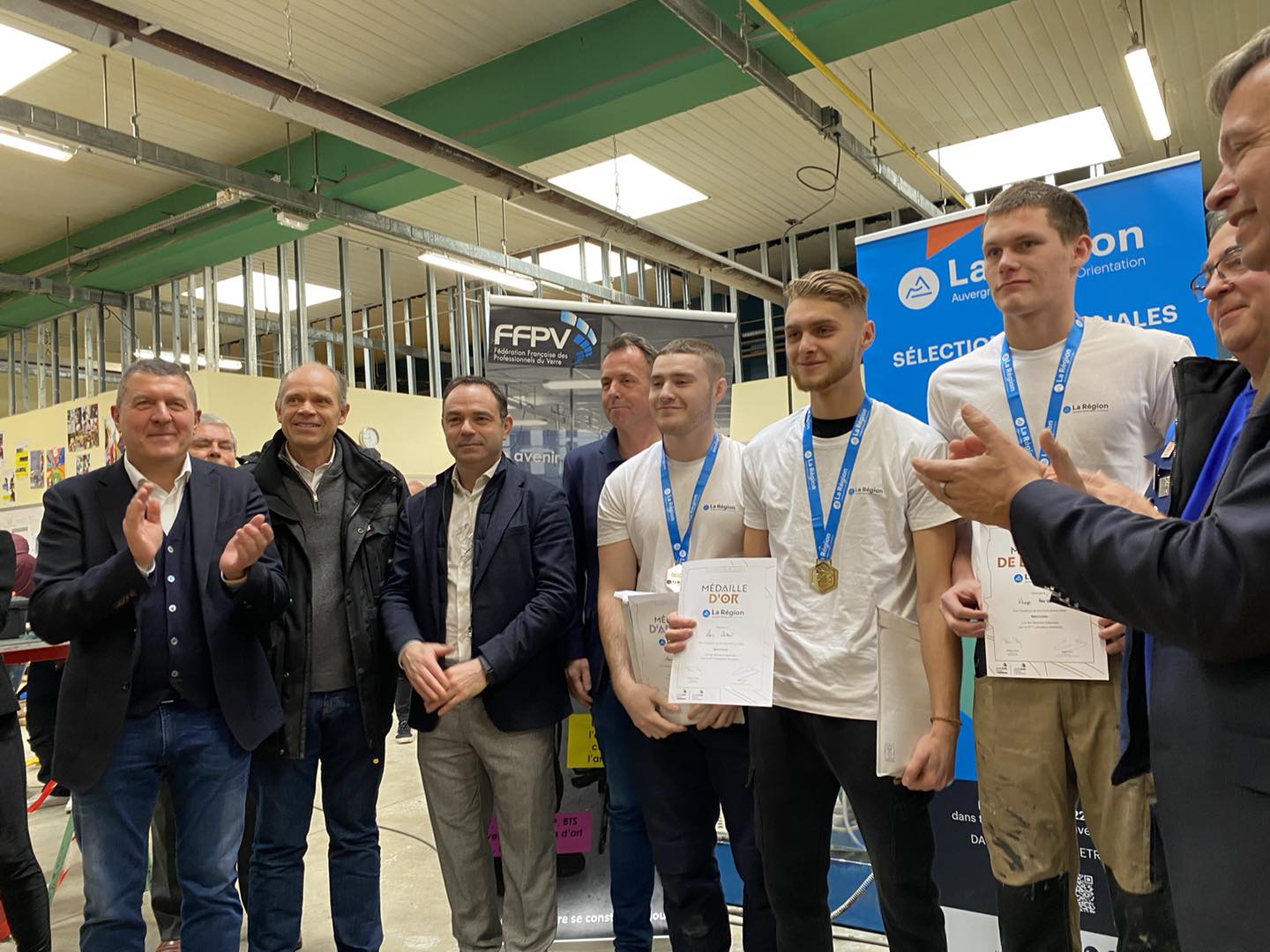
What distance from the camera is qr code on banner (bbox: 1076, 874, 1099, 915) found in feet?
8.31

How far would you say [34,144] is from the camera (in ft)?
18.9

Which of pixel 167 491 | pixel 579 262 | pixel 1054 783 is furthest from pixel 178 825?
pixel 579 262

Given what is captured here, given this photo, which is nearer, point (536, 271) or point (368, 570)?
point (368, 570)

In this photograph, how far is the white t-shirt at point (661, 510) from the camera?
235 centimetres

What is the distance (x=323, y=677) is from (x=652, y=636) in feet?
3.40

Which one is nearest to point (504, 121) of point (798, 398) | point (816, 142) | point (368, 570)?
point (816, 142)

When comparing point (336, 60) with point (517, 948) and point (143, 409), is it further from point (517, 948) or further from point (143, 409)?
point (517, 948)

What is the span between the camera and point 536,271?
9312 millimetres

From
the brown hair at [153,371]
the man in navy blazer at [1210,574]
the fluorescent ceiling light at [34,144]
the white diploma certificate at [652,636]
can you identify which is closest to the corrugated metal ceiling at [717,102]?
the fluorescent ceiling light at [34,144]

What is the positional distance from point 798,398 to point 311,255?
237 inches

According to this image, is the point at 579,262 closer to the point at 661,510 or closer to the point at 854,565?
the point at 661,510

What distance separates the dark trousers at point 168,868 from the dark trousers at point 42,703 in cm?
50

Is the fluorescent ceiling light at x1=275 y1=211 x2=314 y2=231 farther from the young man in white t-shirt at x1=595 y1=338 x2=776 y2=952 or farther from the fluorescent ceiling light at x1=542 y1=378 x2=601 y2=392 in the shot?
the young man in white t-shirt at x1=595 y1=338 x2=776 y2=952

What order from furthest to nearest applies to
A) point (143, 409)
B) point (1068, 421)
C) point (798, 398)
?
point (798, 398), point (143, 409), point (1068, 421)
